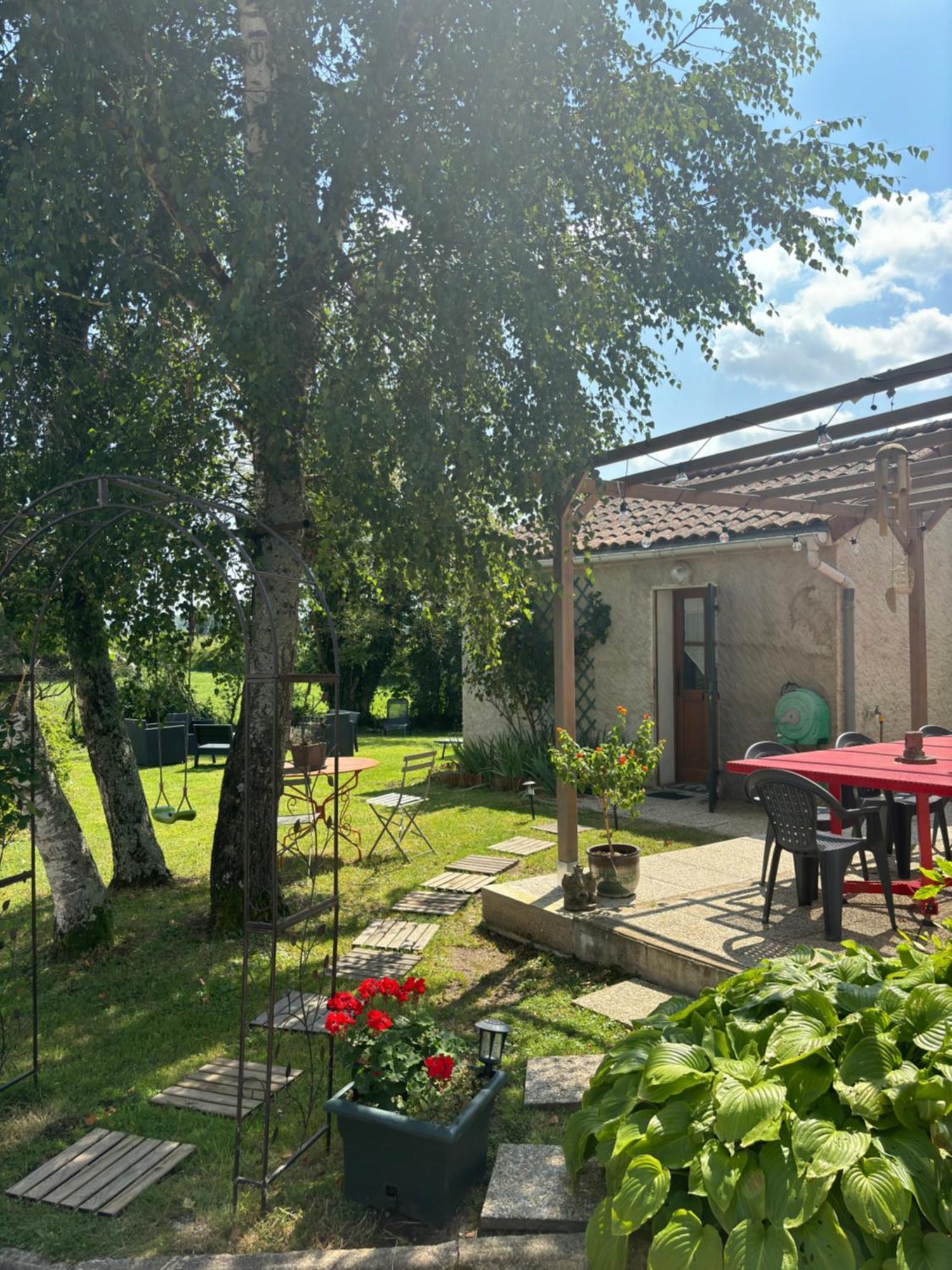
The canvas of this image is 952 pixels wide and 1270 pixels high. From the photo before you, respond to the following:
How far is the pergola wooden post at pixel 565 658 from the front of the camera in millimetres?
6152

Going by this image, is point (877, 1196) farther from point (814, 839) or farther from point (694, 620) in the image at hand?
point (694, 620)

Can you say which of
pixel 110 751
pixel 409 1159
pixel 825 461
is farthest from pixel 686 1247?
pixel 110 751

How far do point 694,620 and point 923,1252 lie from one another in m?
9.27

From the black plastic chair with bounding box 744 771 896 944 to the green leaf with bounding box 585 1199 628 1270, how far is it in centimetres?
282

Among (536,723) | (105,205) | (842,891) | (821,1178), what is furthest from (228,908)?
(536,723)

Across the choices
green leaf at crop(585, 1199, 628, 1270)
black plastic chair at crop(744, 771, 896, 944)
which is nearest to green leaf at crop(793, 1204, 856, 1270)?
green leaf at crop(585, 1199, 628, 1270)

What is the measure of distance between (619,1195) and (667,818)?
716cm

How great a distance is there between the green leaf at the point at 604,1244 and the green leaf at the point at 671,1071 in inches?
12.4

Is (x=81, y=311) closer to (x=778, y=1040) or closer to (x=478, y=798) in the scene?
(x=778, y=1040)

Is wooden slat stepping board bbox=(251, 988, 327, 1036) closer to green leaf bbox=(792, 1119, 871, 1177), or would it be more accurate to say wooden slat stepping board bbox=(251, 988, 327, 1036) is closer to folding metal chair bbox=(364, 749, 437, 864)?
green leaf bbox=(792, 1119, 871, 1177)

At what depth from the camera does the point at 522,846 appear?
8.47 metres

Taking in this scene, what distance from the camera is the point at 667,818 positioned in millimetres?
9383

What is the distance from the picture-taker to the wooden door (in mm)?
11094

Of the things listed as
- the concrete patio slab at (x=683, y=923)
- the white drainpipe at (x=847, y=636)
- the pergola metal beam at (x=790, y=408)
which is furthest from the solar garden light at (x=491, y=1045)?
the white drainpipe at (x=847, y=636)
